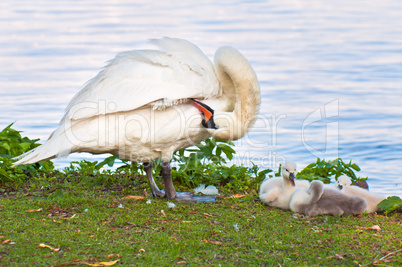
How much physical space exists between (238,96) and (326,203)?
1.40 m

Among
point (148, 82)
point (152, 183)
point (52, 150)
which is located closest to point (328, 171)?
point (152, 183)

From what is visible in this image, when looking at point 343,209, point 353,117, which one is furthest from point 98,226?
point 353,117

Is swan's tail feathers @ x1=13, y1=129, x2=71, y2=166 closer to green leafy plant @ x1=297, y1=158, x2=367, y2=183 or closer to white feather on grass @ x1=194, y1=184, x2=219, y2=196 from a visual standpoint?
white feather on grass @ x1=194, y1=184, x2=219, y2=196

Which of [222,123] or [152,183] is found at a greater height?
[222,123]

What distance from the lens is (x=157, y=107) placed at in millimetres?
5582

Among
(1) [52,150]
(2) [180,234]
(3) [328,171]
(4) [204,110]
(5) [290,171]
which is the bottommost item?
(2) [180,234]

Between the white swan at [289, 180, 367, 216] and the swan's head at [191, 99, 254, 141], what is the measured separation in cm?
92

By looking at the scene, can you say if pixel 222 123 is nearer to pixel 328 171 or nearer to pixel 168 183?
pixel 168 183

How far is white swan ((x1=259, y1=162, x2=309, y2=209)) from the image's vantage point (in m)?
5.61

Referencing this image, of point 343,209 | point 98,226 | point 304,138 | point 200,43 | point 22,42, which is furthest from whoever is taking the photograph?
point 22,42

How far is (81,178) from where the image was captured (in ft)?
21.6

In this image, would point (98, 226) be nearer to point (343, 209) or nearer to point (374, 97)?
point (343, 209)

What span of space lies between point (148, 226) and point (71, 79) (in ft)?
26.6

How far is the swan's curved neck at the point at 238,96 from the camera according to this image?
5.87m
